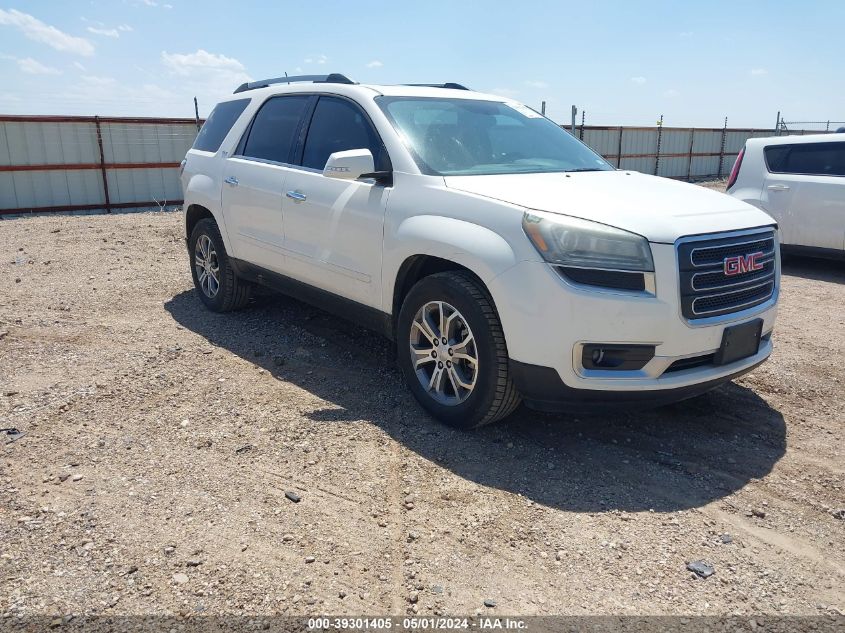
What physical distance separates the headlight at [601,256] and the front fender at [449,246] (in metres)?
0.23

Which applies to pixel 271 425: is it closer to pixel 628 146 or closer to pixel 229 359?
pixel 229 359

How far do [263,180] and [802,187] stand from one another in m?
6.69

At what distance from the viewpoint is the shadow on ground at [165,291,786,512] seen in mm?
3320

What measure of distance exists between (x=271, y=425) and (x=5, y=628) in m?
1.75

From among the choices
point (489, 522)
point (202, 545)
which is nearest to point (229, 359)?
point (202, 545)

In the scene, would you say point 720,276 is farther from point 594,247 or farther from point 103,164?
point 103,164

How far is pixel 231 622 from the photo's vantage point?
2.40m

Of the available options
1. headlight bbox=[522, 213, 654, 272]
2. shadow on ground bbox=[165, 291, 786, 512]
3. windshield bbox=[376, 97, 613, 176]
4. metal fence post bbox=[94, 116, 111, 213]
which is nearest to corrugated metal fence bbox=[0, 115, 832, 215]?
metal fence post bbox=[94, 116, 111, 213]

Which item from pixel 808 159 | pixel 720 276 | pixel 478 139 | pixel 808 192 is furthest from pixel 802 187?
pixel 720 276

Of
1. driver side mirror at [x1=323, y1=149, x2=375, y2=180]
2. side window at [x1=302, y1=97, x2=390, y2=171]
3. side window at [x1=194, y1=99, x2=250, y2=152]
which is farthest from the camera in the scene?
side window at [x1=194, y1=99, x2=250, y2=152]

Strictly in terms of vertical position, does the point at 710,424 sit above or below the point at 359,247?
below

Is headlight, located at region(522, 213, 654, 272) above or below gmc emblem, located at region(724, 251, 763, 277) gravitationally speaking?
above

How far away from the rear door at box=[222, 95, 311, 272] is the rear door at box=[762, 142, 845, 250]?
6.41m

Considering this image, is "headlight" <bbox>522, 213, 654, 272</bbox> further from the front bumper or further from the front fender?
the front fender
